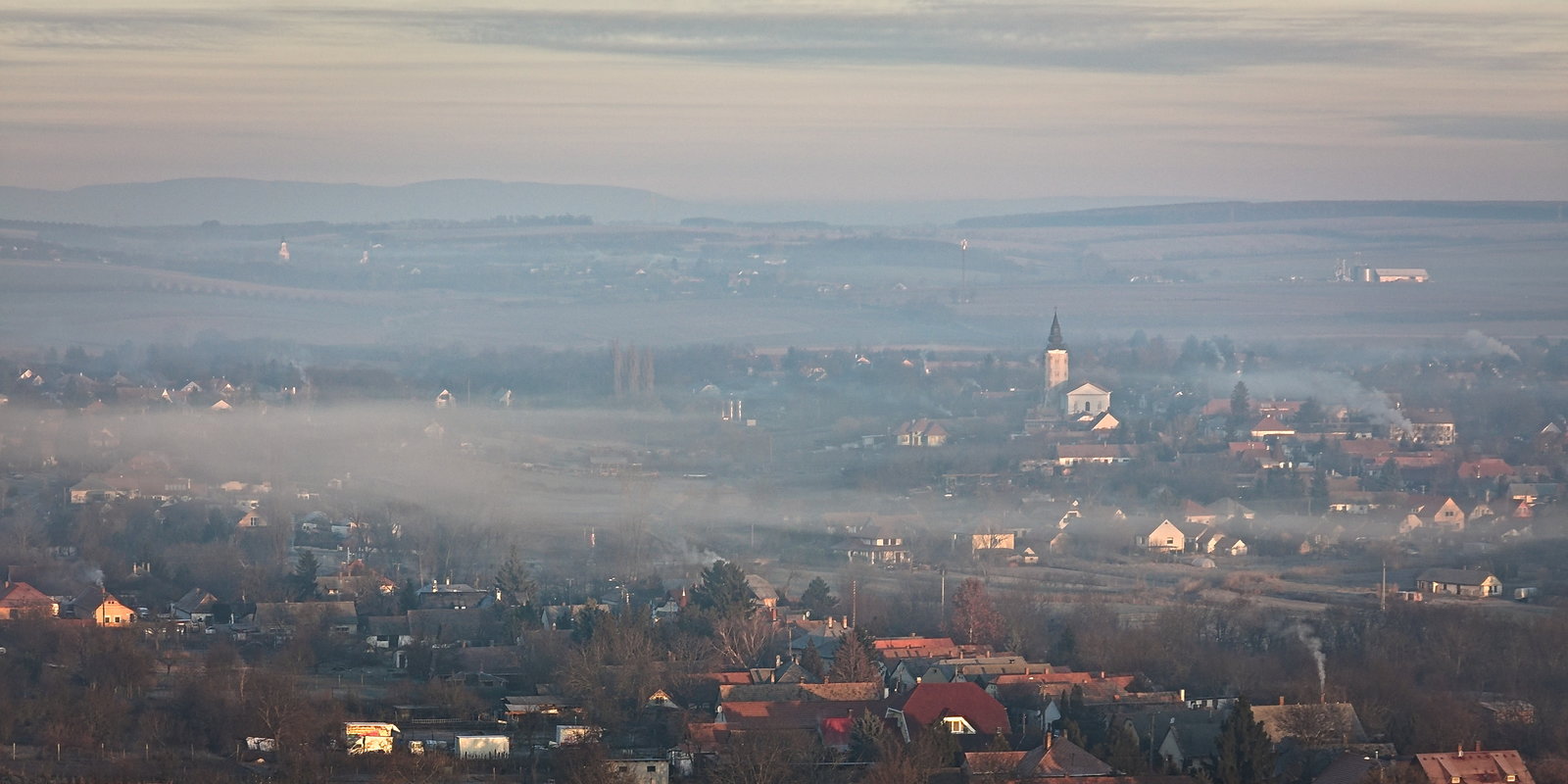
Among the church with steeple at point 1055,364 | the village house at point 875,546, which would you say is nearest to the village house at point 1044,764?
the village house at point 875,546

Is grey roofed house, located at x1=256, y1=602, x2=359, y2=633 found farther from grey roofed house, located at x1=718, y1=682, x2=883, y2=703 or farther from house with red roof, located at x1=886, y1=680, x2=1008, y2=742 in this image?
house with red roof, located at x1=886, y1=680, x2=1008, y2=742

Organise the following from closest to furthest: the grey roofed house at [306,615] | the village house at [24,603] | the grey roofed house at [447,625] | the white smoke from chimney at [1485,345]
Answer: the grey roofed house at [447,625] < the village house at [24,603] < the grey roofed house at [306,615] < the white smoke from chimney at [1485,345]

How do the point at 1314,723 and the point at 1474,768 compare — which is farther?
the point at 1314,723

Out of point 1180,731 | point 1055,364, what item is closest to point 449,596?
point 1180,731

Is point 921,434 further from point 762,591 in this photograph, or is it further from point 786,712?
point 786,712

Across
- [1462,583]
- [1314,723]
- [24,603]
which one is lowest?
[1462,583]

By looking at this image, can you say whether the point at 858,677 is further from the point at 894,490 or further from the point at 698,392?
the point at 698,392

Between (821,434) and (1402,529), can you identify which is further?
(821,434)

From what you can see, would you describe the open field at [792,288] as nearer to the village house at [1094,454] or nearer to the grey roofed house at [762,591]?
the village house at [1094,454]

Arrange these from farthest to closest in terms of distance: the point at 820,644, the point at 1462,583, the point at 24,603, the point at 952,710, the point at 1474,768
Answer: the point at 1462,583 < the point at 24,603 < the point at 820,644 < the point at 952,710 < the point at 1474,768

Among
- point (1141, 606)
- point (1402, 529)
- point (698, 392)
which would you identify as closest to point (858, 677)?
point (1141, 606)

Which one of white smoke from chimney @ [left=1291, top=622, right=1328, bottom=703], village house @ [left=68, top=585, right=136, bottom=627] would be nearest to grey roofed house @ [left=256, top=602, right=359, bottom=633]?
village house @ [left=68, top=585, right=136, bottom=627]
